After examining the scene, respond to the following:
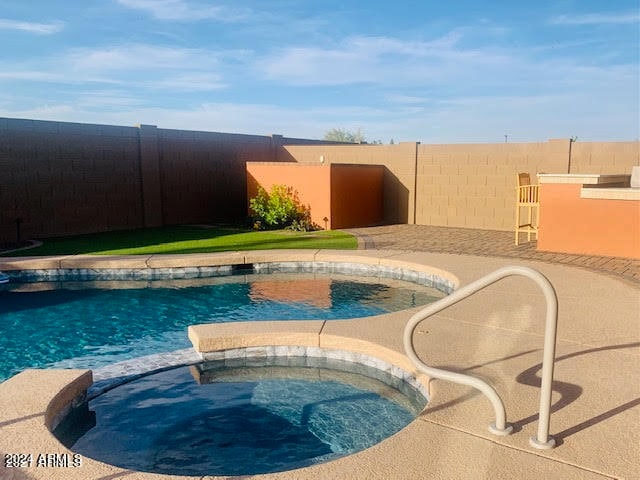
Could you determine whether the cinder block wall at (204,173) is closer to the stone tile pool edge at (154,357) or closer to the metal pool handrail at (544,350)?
the stone tile pool edge at (154,357)

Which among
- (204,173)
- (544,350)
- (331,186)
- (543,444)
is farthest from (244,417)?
(204,173)

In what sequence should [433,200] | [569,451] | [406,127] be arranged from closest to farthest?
A: [569,451], [433,200], [406,127]

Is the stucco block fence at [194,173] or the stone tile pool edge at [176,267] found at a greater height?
the stucco block fence at [194,173]

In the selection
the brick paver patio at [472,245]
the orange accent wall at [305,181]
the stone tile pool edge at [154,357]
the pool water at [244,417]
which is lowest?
the pool water at [244,417]

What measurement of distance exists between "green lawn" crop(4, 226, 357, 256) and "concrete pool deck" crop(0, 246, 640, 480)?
5.92 metres

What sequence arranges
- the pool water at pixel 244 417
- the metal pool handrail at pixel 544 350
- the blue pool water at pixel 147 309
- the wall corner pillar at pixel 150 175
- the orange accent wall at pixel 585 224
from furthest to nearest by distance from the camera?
the wall corner pillar at pixel 150 175 → the orange accent wall at pixel 585 224 → the blue pool water at pixel 147 309 → the pool water at pixel 244 417 → the metal pool handrail at pixel 544 350

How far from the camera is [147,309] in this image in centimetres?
813

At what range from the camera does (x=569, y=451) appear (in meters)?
3.12

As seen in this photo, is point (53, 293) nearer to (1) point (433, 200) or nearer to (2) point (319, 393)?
(2) point (319, 393)

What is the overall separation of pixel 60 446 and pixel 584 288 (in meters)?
6.87

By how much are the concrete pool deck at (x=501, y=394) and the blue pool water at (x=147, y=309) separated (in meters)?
1.69

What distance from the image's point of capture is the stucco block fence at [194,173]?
12961mm

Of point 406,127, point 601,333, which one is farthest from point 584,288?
point 406,127

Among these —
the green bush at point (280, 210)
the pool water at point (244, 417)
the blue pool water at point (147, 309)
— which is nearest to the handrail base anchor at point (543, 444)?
the pool water at point (244, 417)
